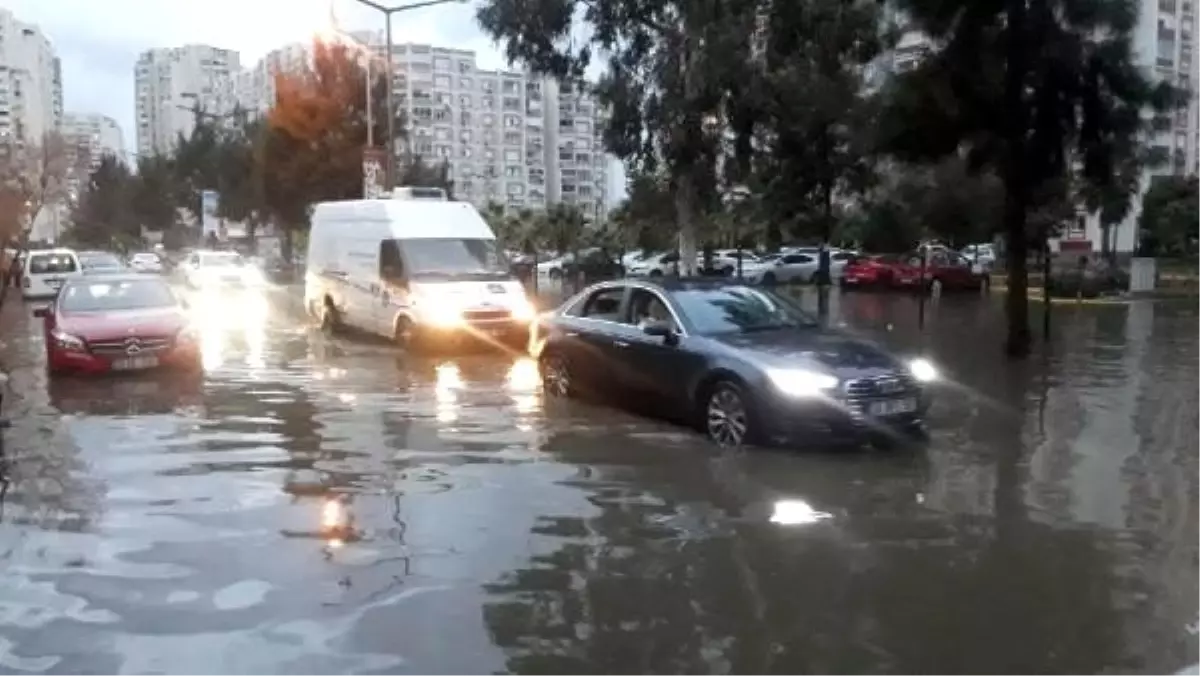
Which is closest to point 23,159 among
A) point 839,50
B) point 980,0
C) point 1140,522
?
point 839,50

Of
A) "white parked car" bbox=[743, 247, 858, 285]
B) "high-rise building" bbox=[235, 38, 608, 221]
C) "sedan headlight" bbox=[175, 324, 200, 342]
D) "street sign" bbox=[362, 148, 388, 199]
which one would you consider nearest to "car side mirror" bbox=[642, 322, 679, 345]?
"sedan headlight" bbox=[175, 324, 200, 342]

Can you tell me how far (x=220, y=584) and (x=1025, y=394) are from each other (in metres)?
10.5

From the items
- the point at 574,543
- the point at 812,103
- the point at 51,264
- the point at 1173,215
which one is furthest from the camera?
the point at 1173,215

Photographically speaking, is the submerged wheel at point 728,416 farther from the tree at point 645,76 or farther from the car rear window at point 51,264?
the car rear window at point 51,264

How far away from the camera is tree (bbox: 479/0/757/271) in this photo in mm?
22547

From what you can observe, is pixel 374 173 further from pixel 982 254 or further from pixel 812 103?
pixel 982 254

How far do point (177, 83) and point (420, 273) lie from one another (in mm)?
87630

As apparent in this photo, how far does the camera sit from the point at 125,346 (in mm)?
15016

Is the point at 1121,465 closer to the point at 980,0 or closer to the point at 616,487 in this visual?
the point at 616,487

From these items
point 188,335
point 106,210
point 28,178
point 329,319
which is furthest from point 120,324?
point 106,210

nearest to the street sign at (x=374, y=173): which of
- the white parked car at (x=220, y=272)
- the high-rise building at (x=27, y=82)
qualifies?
the white parked car at (x=220, y=272)

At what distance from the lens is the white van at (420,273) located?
18.0 m

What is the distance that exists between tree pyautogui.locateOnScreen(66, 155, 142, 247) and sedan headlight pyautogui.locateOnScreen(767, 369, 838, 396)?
81.5m

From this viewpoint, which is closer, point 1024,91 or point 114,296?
point 114,296
